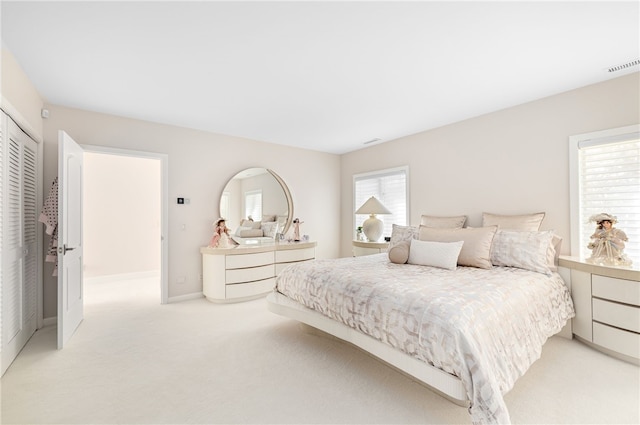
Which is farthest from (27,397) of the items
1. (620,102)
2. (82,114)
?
(620,102)

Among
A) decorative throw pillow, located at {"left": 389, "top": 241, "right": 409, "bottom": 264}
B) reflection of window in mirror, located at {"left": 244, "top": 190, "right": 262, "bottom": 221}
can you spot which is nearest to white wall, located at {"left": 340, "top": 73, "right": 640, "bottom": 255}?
decorative throw pillow, located at {"left": 389, "top": 241, "right": 409, "bottom": 264}

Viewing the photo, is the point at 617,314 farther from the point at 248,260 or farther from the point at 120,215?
the point at 120,215

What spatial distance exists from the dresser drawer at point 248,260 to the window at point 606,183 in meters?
3.64

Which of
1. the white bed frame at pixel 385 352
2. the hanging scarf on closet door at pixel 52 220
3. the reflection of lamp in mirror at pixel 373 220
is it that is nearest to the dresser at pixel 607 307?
the white bed frame at pixel 385 352

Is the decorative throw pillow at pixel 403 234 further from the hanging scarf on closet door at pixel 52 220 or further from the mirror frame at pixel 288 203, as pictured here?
the hanging scarf on closet door at pixel 52 220

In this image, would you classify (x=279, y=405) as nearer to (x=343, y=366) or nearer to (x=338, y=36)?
(x=343, y=366)

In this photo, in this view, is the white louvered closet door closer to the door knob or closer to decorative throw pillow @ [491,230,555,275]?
the door knob

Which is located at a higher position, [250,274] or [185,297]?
[250,274]

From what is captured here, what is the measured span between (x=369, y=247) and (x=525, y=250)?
2.26m

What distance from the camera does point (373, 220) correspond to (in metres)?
4.73

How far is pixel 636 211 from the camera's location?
2.56 meters

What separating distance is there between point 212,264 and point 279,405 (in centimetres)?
251

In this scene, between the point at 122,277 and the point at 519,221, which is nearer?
the point at 519,221

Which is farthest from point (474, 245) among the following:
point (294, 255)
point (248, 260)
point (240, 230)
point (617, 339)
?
point (240, 230)
